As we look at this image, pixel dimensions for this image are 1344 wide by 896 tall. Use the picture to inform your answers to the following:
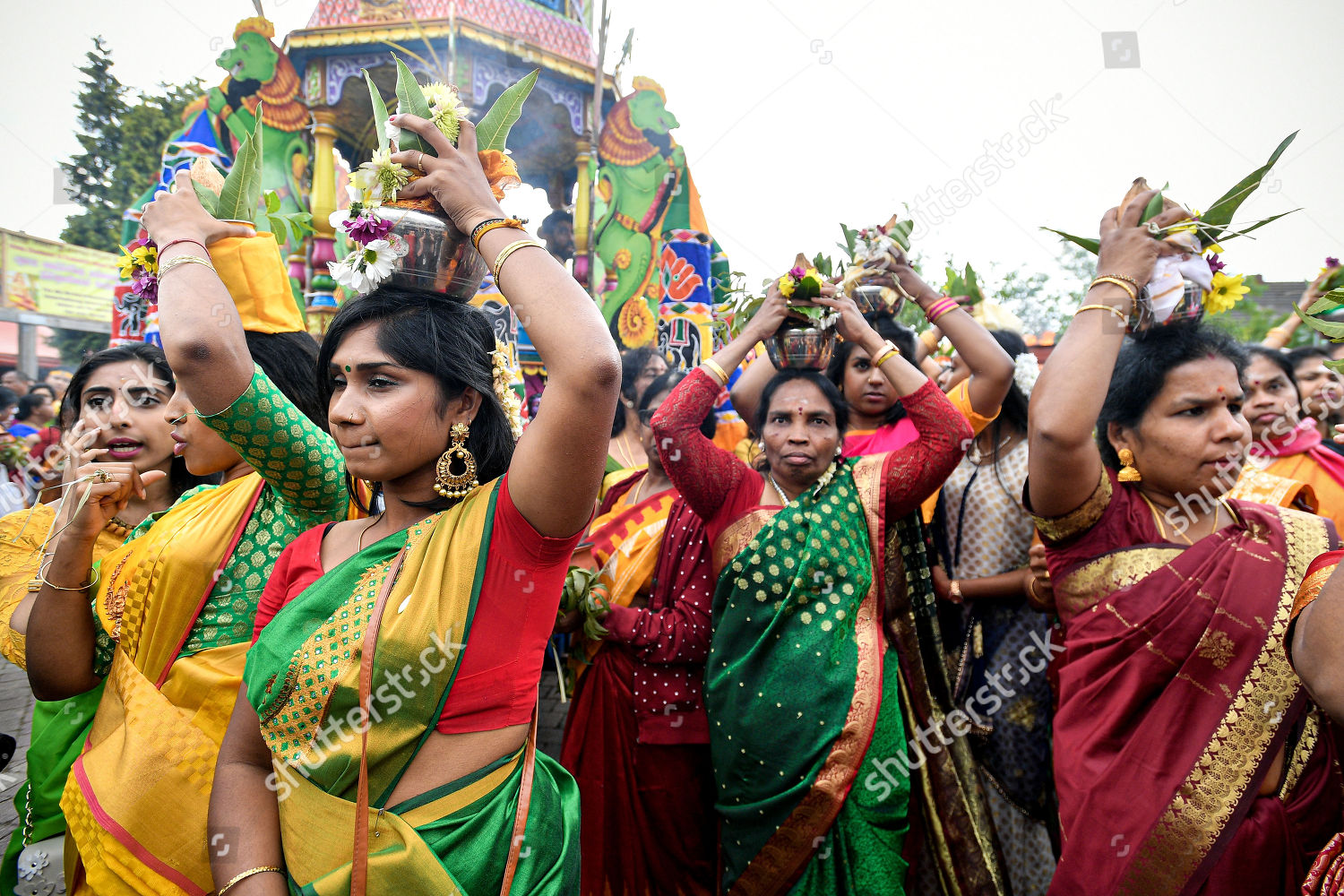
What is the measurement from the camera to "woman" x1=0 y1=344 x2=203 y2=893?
2211mm

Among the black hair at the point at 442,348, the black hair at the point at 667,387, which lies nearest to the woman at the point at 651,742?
the black hair at the point at 667,387

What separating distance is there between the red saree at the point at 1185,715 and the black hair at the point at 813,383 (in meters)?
1.05

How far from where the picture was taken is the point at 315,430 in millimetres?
1931

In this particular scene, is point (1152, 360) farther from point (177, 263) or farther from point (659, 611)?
point (177, 263)

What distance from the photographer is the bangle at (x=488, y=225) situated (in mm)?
1447

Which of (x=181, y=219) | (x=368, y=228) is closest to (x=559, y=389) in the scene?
(x=368, y=228)

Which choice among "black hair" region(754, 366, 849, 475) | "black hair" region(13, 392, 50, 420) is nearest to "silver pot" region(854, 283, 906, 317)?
"black hair" region(754, 366, 849, 475)

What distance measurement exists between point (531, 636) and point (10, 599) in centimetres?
221

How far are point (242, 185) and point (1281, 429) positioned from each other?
4.10 meters

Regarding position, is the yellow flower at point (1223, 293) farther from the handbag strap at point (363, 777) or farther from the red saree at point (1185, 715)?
the handbag strap at point (363, 777)

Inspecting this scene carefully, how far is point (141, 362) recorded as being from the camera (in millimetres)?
2635

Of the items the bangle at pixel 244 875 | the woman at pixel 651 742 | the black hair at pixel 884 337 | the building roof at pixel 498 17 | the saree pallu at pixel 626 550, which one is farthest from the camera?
the building roof at pixel 498 17

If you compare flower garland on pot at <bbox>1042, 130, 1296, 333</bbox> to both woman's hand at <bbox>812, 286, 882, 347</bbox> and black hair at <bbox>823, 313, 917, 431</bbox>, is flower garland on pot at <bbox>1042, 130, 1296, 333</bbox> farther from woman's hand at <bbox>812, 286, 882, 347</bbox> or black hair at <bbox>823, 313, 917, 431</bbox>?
black hair at <bbox>823, 313, 917, 431</bbox>

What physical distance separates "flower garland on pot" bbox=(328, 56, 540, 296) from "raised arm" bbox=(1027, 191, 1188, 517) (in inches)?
57.4
